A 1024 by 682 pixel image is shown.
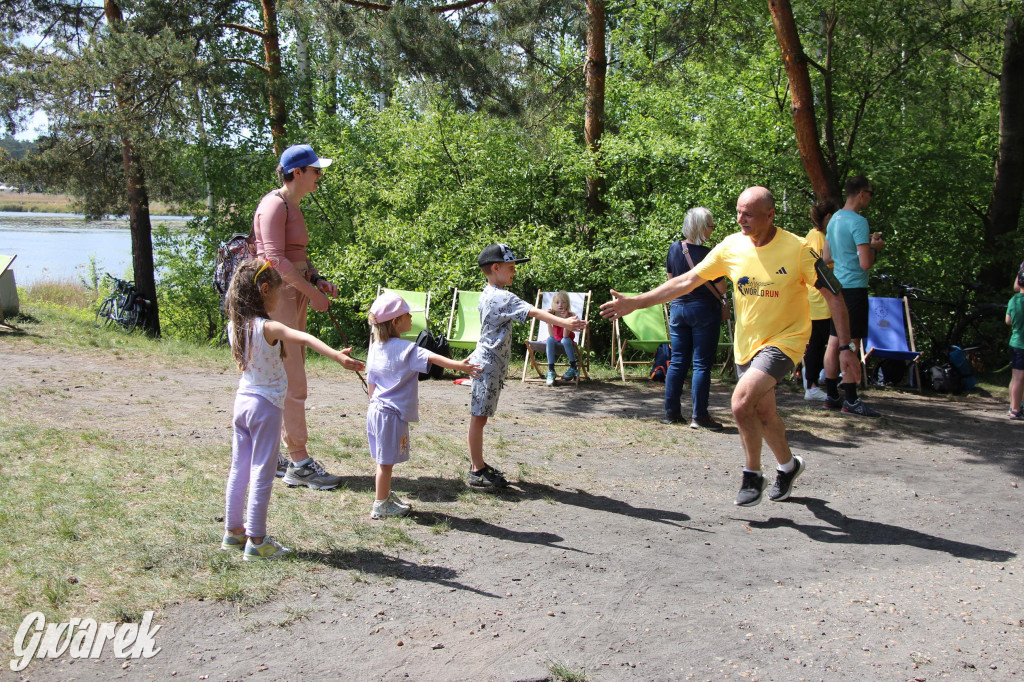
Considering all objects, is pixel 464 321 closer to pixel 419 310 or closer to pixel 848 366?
pixel 419 310

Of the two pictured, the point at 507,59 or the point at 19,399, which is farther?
the point at 507,59

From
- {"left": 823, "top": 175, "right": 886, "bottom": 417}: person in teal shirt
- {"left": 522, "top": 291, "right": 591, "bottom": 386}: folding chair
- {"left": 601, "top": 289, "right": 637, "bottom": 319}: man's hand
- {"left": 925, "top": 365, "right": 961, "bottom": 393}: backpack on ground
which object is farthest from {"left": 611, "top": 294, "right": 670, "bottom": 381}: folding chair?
{"left": 601, "top": 289, "right": 637, "bottom": 319}: man's hand

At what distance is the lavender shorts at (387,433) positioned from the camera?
4.83 metres

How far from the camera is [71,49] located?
49.6 feet

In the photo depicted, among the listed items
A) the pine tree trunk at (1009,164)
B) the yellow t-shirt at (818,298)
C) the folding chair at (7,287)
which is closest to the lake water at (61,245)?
the folding chair at (7,287)

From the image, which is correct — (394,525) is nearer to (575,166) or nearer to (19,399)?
(19,399)

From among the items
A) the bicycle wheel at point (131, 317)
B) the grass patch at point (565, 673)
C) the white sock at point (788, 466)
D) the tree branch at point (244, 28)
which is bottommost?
the grass patch at point (565, 673)

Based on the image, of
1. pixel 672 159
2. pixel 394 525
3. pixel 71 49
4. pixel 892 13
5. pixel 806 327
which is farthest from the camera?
pixel 71 49

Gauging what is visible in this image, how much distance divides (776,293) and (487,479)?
2196mm

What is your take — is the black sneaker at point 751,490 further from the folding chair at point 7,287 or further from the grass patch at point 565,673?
the folding chair at point 7,287

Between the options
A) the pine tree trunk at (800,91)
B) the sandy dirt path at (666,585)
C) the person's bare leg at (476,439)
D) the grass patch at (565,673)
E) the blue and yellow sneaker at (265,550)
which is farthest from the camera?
the pine tree trunk at (800,91)

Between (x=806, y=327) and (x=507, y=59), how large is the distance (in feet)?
28.9

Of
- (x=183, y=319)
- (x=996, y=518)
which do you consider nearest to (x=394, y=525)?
(x=996, y=518)

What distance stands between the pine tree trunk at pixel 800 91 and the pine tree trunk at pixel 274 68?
866cm
